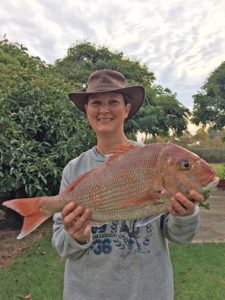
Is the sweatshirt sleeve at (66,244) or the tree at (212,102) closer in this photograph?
the sweatshirt sleeve at (66,244)

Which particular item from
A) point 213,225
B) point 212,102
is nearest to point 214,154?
point 212,102

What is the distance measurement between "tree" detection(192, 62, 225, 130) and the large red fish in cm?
1871

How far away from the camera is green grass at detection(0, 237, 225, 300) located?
4.64 meters

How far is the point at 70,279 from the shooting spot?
2139mm

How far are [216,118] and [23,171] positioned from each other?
1589 cm

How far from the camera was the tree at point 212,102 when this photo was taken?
65.8 feet

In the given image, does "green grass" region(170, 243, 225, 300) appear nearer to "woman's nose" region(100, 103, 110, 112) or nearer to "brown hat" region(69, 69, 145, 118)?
"brown hat" region(69, 69, 145, 118)

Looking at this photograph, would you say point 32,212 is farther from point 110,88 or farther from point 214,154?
point 214,154

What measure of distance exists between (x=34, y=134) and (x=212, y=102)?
582 inches

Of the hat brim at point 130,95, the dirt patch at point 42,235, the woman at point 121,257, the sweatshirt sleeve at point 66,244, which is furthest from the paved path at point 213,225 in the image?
the sweatshirt sleeve at point 66,244

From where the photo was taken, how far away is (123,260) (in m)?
2.03

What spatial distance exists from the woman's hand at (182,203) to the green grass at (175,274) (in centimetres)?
314

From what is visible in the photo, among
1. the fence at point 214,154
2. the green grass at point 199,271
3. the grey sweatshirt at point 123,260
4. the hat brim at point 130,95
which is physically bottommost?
the green grass at point 199,271

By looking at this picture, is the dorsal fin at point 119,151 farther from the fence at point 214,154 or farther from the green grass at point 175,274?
the fence at point 214,154
